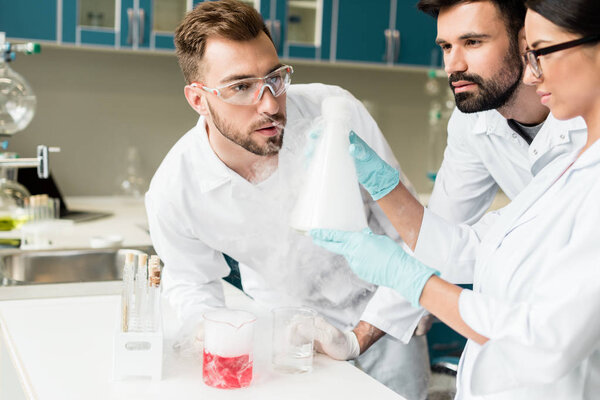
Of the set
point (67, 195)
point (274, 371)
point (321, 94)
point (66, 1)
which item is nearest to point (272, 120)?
point (321, 94)

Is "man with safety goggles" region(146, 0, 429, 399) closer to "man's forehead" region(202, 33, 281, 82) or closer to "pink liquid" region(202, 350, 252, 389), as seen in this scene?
"man's forehead" region(202, 33, 281, 82)

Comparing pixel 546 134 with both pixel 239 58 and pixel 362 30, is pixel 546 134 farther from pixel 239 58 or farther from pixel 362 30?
pixel 362 30

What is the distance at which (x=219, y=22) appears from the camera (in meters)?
1.81

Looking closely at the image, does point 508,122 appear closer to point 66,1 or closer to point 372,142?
point 372,142

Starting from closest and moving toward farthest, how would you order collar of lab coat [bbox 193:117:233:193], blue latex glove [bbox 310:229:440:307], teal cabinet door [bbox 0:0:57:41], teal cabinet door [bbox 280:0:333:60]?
1. blue latex glove [bbox 310:229:440:307]
2. collar of lab coat [bbox 193:117:233:193]
3. teal cabinet door [bbox 0:0:57:41]
4. teal cabinet door [bbox 280:0:333:60]

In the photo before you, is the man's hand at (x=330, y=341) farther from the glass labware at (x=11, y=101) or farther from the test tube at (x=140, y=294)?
the glass labware at (x=11, y=101)

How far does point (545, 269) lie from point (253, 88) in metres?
0.91

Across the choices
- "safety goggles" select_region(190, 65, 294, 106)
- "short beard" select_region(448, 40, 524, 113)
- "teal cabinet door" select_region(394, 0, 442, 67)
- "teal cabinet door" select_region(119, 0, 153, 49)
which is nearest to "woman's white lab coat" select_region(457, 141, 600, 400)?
"short beard" select_region(448, 40, 524, 113)

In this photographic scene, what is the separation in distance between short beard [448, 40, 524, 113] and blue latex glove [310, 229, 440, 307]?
0.64 meters

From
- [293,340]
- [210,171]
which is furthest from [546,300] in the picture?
[210,171]

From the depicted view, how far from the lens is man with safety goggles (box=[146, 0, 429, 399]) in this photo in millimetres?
1723

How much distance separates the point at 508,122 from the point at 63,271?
1618mm

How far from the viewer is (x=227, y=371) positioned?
4.33 feet

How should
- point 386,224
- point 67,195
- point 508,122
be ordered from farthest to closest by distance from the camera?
point 67,195, point 508,122, point 386,224
